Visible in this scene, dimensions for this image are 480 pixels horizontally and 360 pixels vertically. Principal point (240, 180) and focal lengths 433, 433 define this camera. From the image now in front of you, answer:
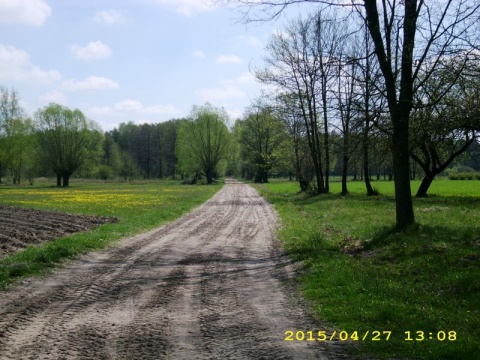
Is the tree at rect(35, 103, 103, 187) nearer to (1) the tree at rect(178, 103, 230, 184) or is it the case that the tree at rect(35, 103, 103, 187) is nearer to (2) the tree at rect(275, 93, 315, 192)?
(1) the tree at rect(178, 103, 230, 184)

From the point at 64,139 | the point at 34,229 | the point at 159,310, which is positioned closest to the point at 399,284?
the point at 159,310

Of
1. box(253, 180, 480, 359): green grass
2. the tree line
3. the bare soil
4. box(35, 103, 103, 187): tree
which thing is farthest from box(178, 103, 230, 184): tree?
box(253, 180, 480, 359): green grass

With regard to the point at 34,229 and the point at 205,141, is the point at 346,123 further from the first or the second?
the point at 205,141

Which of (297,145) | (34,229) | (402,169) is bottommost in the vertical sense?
(34,229)

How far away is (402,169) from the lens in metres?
13.1

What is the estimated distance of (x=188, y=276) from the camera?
909 centimetres

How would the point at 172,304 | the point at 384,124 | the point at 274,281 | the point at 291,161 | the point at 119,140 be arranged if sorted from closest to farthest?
1. the point at 172,304
2. the point at 274,281
3. the point at 384,124
4. the point at 291,161
5. the point at 119,140

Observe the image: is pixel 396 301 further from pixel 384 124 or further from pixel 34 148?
pixel 34 148

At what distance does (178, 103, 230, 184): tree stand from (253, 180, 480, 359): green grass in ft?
260

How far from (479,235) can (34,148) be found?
3371 inches

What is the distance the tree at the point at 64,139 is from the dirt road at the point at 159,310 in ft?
249

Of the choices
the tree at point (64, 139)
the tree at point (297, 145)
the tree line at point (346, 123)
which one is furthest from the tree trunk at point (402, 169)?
the tree at point (64, 139)

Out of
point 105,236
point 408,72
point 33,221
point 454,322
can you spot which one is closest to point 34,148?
point 33,221

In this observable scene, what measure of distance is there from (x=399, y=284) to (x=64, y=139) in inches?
3262
